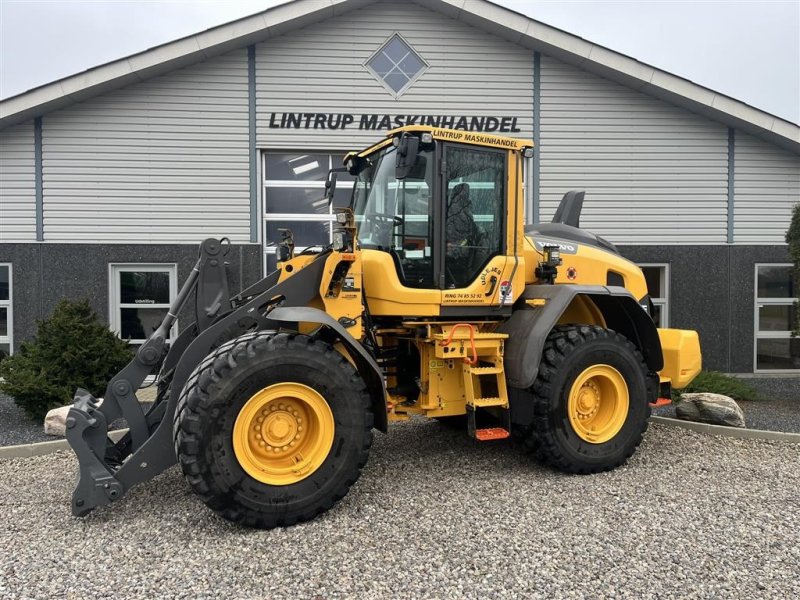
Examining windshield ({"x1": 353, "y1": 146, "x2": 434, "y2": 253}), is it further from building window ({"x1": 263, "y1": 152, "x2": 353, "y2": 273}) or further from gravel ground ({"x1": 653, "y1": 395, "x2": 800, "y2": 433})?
building window ({"x1": 263, "y1": 152, "x2": 353, "y2": 273})

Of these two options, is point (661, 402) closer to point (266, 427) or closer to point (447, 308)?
point (447, 308)

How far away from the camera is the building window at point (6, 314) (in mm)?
8750

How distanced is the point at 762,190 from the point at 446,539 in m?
9.50

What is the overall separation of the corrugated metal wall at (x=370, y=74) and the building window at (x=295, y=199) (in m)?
0.27

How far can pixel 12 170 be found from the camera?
8789 mm

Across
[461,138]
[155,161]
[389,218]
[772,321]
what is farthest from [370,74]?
[772,321]

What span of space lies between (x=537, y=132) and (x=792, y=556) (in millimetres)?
7653

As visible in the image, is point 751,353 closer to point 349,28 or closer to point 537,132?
point 537,132

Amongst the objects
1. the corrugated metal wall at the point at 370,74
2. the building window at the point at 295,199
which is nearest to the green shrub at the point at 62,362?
the building window at the point at 295,199

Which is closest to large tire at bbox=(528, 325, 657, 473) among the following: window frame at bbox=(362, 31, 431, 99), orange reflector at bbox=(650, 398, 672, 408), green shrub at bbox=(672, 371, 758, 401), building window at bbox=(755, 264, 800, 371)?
orange reflector at bbox=(650, 398, 672, 408)

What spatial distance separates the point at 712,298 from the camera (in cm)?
990

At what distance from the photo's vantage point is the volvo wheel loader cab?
12.0 ft

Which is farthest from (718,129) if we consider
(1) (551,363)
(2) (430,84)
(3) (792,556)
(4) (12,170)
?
(4) (12,170)

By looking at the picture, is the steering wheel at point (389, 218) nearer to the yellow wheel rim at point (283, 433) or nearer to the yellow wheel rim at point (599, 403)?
the yellow wheel rim at point (283, 433)
